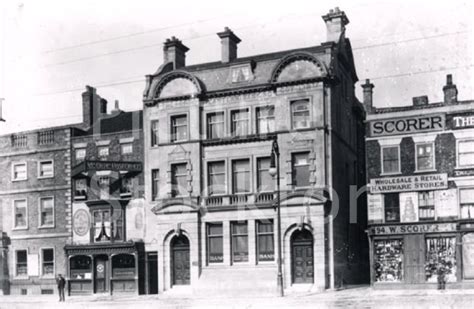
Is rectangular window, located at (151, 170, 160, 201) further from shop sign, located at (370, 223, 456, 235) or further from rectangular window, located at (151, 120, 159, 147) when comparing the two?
shop sign, located at (370, 223, 456, 235)

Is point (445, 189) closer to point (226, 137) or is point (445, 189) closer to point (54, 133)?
point (226, 137)

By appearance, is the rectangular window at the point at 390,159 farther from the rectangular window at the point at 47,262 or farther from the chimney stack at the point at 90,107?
the rectangular window at the point at 47,262

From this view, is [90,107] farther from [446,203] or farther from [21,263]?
[446,203]

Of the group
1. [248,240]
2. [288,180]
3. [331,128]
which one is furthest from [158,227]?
[331,128]

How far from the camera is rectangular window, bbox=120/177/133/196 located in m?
42.1

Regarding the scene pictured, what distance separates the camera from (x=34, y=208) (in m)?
45.2

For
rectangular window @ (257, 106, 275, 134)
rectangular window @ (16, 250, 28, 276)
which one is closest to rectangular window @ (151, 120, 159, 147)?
rectangular window @ (257, 106, 275, 134)

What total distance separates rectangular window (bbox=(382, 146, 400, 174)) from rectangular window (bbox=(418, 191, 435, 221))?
74.6 inches

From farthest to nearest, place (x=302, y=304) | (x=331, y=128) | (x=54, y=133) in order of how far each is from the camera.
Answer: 1. (x=54, y=133)
2. (x=331, y=128)
3. (x=302, y=304)

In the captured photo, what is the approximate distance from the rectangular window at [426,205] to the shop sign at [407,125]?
3.39m

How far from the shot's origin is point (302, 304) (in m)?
28.7

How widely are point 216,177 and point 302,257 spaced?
6.89m

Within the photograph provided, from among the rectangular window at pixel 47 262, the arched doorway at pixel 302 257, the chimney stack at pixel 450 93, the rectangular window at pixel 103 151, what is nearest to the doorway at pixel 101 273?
the rectangular window at pixel 47 262

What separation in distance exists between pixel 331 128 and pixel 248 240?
7755mm
